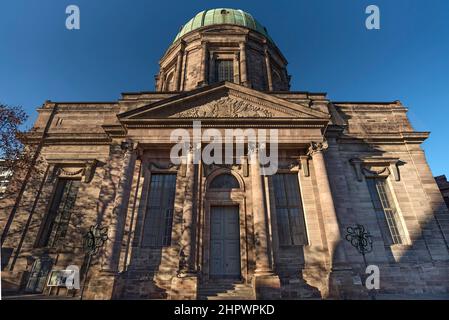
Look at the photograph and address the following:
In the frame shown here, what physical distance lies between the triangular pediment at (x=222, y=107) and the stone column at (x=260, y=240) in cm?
231

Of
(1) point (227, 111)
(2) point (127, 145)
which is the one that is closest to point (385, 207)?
(1) point (227, 111)

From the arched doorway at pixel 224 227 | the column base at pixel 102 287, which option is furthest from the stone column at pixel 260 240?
the column base at pixel 102 287

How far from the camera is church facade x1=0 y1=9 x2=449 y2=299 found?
11.3 metres

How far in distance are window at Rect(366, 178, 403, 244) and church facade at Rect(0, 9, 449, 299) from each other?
0.07m

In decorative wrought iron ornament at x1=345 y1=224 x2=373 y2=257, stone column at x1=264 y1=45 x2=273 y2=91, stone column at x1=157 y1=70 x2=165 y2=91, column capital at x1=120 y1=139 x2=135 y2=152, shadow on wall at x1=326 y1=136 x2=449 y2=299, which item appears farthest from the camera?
stone column at x1=157 y1=70 x2=165 y2=91

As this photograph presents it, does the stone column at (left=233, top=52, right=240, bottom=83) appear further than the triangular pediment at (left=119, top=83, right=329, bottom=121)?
Yes

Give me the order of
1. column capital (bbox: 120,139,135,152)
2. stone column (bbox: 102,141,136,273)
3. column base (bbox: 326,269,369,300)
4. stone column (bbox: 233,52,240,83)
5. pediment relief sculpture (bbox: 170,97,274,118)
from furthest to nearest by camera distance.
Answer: stone column (bbox: 233,52,240,83) < pediment relief sculpture (bbox: 170,97,274,118) < column capital (bbox: 120,139,135,152) < stone column (bbox: 102,141,136,273) < column base (bbox: 326,269,369,300)

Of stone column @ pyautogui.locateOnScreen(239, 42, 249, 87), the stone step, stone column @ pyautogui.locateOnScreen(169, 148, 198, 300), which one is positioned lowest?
the stone step

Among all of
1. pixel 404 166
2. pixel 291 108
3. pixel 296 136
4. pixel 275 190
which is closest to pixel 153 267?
pixel 275 190

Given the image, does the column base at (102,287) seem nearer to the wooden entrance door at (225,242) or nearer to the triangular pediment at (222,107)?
the wooden entrance door at (225,242)

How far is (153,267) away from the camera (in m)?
11.8

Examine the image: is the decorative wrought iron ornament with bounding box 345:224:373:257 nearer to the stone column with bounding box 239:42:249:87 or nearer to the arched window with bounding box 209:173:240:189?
the arched window with bounding box 209:173:240:189

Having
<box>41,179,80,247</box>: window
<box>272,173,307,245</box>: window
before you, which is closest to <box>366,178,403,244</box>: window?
<box>272,173,307,245</box>: window

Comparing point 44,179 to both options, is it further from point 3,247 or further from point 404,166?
point 404,166
